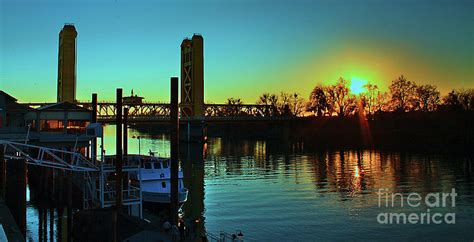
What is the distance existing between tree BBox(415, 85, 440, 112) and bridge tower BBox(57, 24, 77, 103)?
93.3 metres

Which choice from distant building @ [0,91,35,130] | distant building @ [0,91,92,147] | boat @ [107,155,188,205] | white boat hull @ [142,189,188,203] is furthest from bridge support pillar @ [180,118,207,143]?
white boat hull @ [142,189,188,203]

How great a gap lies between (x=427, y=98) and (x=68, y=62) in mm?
98336

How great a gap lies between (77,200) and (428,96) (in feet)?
341

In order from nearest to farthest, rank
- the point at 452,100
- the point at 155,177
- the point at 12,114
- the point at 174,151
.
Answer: the point at 174,151
the point at 155,177
the point at 12,114
the point at 452,100

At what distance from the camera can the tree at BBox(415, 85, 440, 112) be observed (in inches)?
4656

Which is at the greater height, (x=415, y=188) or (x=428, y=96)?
(x=428, y=96)

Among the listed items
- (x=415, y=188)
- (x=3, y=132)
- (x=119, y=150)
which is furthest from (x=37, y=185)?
(x=415, y=188)

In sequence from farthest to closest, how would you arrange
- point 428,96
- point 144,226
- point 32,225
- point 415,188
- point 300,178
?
point 428,96 < point 300,178 < point 415,188 < point 32,225 < point 144,226

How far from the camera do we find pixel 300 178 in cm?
5600

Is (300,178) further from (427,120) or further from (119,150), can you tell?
(427,120)

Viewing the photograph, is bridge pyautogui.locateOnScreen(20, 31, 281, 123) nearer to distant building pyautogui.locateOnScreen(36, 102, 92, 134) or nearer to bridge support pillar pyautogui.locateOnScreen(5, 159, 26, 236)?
distant building pyautogui.locateOnScreen(36, 102, 92, 134)

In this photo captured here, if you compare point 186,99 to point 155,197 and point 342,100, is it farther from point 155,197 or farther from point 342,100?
point 155,197

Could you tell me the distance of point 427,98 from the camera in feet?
389

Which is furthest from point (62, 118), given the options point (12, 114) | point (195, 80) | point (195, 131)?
point (195, 131)
